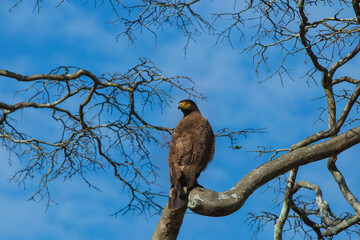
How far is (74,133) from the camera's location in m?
6.54

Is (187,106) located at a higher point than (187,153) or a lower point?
higher

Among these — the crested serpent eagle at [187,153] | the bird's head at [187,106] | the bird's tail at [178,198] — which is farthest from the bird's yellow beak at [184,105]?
the bird's tail at [178,198]

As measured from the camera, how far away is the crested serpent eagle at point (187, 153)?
5.20 meters

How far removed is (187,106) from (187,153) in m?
1.35

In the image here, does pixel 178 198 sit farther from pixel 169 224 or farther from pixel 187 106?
pixel 187 106

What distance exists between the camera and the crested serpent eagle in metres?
5.20

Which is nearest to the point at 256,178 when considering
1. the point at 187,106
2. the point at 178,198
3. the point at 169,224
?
the point at 178,198

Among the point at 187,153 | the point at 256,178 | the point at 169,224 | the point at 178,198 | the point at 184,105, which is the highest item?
the point at 184,105

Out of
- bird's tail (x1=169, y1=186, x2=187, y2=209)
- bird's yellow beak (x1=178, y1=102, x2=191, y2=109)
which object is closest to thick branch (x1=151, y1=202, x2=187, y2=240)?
bird's tail (x1=169, y1=186, x2=187, y2=209)

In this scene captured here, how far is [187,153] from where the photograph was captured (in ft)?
19.1

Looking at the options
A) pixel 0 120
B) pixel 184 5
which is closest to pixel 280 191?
pixel 184 5

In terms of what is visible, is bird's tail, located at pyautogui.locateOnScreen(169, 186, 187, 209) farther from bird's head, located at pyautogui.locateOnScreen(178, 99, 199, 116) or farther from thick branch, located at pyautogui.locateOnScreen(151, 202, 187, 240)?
bird's head, located at pyautogui.locateOnScreen(178, 99, 199, 116)

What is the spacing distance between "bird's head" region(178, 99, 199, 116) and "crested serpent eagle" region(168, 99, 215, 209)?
0.19 meters

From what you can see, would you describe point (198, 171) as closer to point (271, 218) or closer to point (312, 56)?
point (271, 218)
